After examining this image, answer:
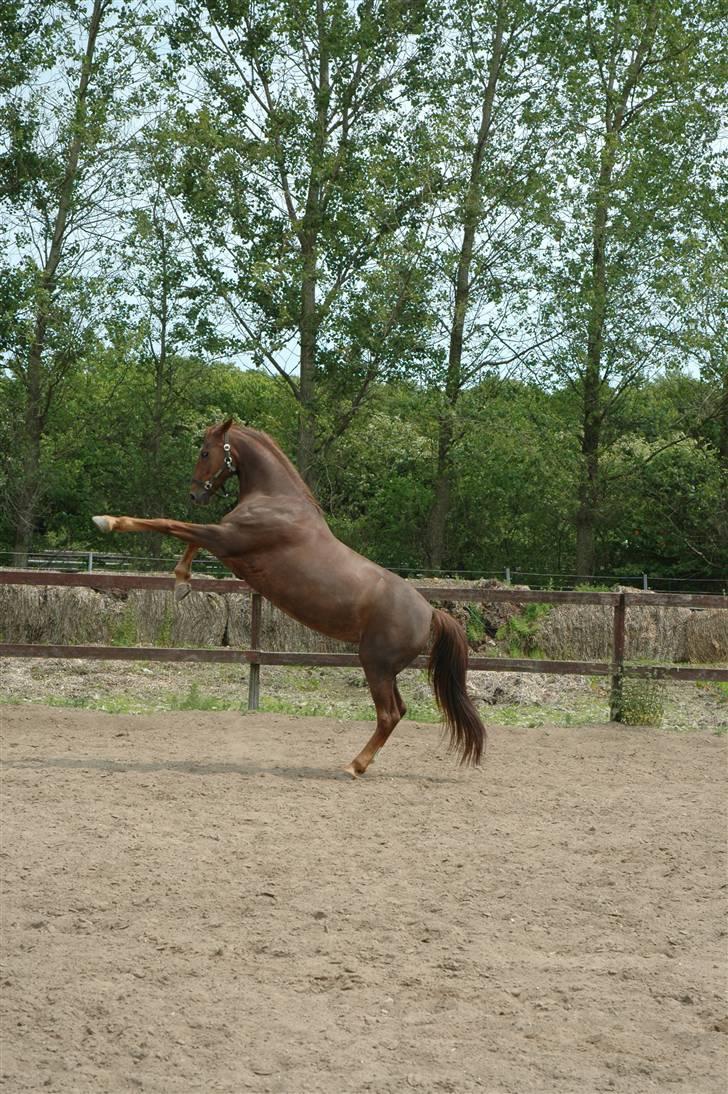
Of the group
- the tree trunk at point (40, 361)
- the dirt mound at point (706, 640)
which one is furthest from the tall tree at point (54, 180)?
the dirt mound at point (706, 640)

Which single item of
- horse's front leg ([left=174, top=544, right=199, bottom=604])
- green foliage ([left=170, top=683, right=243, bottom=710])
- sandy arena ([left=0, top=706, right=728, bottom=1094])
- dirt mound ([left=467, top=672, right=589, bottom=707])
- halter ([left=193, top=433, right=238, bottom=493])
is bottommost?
sandy arena ([left=0, top=706, right=728, bottom=1094])

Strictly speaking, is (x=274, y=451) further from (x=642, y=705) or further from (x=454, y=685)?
(x=642, y=705)

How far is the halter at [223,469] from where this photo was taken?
23.8 feet

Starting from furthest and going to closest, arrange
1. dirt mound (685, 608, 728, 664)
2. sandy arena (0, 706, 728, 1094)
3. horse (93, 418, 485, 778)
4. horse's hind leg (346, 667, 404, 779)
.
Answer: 1. dirt mound (685, 608, 728, 664)
2. horse's hind leg (346, 667, 404, 779)
3. horse (93, 418, 485, 778)
4. sandy arena (0, 706, 728, 1094)

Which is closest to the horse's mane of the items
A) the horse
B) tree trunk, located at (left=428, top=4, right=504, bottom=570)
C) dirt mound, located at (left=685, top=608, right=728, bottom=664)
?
the horse

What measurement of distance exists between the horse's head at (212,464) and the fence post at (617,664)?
151 inches

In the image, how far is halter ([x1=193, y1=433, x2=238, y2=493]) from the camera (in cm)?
726

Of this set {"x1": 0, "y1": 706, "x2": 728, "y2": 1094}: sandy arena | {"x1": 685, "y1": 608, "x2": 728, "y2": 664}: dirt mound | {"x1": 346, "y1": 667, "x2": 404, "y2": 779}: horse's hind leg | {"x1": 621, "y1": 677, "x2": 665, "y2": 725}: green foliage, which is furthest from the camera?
{"x1": 685, "y1": 608, "x2": 728, "y2": 664}: dirt mound

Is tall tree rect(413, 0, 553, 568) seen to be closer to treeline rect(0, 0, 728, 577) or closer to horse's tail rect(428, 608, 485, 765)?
treeline rect(0, 0, 728, 577)

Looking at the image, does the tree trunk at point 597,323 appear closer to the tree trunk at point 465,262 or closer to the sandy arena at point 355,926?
the tree trunk at point 465,262

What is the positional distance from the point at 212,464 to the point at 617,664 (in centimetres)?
412

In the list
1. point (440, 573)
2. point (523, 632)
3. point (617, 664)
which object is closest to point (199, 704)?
point (617, 664)

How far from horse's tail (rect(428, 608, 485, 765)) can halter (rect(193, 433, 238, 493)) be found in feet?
5.31

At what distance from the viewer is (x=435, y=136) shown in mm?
18734
